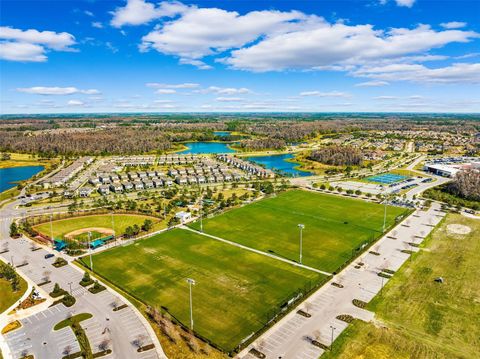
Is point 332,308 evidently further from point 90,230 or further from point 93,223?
point 93,223

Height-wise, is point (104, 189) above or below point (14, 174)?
above

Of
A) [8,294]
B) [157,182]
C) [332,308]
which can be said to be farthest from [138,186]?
[332,308]

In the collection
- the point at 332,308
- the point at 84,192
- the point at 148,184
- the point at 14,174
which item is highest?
the point at 148,184

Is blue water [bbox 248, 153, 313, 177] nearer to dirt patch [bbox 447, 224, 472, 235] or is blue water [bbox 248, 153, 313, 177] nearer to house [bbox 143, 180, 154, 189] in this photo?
house [bbox 143, 180, 154, 189]

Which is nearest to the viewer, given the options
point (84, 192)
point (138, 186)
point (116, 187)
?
point (84, 192)

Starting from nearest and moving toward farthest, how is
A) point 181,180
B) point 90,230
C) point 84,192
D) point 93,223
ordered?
point 90,230
point 93,223
point 84,192
point 181,180

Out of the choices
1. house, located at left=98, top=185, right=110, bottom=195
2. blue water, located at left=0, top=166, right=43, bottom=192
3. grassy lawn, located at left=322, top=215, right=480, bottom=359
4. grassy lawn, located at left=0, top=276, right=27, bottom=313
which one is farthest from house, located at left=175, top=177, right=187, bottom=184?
grassy lawn, located at left=322, top=215, right=480, bottom=359

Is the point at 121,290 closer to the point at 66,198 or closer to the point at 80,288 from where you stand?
the point at 80,288
